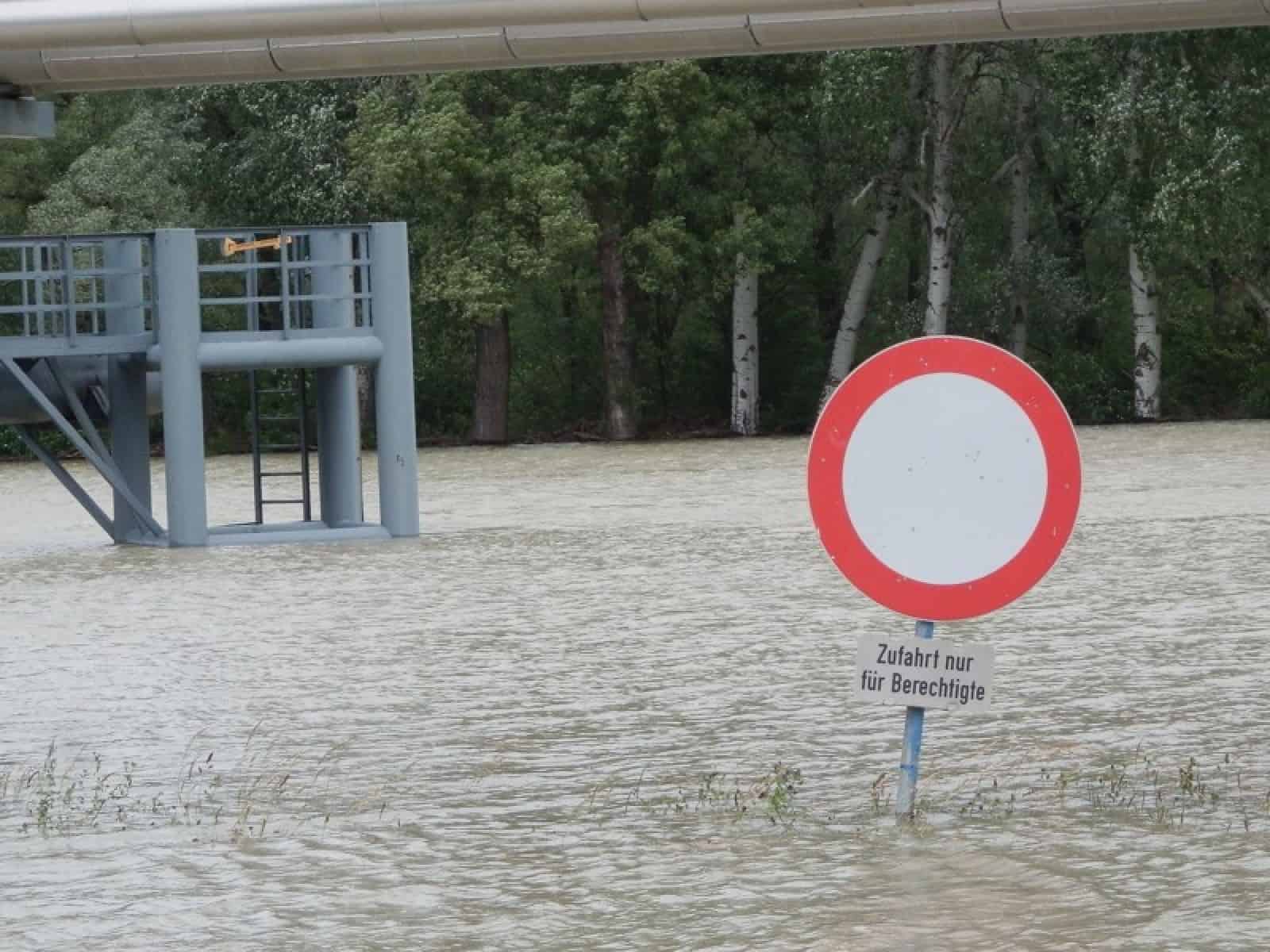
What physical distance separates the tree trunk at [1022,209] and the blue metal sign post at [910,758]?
121 ft

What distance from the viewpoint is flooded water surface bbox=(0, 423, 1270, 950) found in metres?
6.63

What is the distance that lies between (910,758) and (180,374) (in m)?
15.2

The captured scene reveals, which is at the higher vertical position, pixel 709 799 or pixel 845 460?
pixel 845 460

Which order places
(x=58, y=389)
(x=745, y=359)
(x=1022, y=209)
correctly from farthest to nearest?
1. (x=1022, y=209)
2. (x=745, y=359)
3. (x=58, y=389)

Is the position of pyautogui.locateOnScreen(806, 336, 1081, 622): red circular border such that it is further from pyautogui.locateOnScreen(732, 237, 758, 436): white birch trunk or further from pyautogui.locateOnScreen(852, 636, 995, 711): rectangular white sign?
pyautogui.locateOnScreen(732, 237, 758, 436): white birch trunk

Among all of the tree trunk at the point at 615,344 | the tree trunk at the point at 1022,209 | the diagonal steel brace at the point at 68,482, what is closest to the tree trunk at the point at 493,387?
the tree trunk at the point at 615,344

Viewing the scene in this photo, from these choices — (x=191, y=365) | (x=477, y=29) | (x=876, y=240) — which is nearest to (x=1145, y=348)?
(x=876, y=240)

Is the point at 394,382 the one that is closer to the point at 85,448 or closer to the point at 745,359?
the point at 85,448

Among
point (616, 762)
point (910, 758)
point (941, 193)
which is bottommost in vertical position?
point (616, 762)

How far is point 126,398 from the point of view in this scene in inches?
896

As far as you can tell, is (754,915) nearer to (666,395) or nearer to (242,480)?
(242,480)

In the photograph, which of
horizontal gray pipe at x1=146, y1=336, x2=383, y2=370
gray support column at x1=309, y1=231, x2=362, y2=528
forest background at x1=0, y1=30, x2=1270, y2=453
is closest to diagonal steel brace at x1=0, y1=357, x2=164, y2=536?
horizontal gray pipe at x1=146, y1=336, x2=383, y2=370

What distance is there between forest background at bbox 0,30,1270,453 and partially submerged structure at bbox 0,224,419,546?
18.5 m

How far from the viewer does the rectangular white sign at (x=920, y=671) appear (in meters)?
6.99
